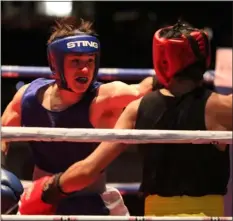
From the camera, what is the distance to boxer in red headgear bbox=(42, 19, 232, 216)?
159cm

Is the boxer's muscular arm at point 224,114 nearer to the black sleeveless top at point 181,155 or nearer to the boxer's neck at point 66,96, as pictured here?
the black sleeveless top at point 181,155

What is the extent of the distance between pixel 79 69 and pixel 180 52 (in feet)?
0.86

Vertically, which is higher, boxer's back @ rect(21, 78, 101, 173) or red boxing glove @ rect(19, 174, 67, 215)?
boxer's back @ rect(21, 78, 101, 173)

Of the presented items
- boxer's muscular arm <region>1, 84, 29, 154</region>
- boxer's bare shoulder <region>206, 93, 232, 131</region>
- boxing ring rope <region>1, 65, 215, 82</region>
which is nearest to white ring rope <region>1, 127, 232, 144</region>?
boxer's bare shoulder <region>206, 93, 232, 131</region>

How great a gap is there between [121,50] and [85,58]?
10.8 feet

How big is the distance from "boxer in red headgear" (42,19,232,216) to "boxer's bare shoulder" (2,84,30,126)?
0.29 m

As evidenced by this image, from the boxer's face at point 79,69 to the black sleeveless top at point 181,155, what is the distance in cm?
17

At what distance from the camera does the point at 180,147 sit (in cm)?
161

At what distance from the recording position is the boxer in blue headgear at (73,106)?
1.71 m

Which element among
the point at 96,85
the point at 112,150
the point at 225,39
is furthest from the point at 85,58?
the point at 225,39

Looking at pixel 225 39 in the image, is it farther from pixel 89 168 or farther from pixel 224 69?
pixel 89 168

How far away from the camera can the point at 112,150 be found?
158 cm

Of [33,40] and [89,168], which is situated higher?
[89,168]

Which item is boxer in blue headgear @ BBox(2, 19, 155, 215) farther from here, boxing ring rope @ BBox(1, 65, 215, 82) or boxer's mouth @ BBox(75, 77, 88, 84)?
boxing ring rope @ BBox(1, 65, 215, 82)
